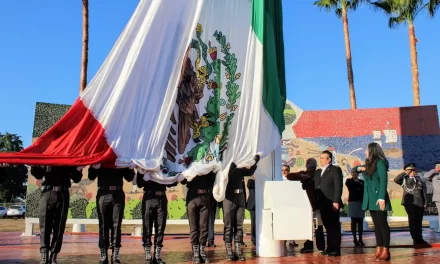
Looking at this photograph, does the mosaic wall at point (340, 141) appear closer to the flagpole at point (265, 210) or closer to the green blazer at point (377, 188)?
the flagpole at point (265, 210)

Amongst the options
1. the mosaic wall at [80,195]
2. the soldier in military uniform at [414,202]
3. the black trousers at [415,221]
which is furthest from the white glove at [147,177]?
the mosaic wall at [80,195]

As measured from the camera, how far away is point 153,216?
7.03 meters

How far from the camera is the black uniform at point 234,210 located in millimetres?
7371

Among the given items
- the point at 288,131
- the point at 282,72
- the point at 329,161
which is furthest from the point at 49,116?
the point at 329,161

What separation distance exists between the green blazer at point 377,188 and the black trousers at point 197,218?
2477 mm

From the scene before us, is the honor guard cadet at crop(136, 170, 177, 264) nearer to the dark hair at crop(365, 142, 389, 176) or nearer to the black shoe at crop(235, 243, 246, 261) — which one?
the black shoe at crop(235, 243, 246, 261)

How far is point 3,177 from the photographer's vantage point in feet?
21.4

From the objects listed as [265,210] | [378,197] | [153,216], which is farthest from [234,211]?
[378,197]

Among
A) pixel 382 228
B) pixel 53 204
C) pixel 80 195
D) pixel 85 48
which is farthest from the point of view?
pixel 85 48

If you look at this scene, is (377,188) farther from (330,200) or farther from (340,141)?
(340,141)

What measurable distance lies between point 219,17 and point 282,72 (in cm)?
160

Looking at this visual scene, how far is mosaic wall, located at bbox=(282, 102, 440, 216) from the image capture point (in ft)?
49.9

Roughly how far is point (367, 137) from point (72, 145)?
37.1ft

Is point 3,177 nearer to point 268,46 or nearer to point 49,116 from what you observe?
point 268,46
